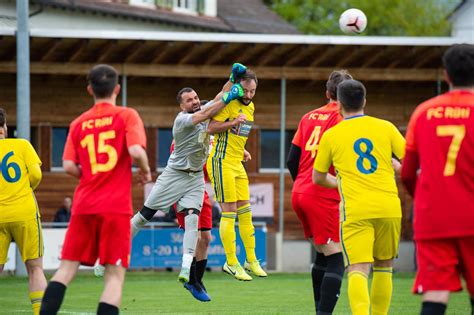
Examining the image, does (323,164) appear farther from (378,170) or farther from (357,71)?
(357,71)

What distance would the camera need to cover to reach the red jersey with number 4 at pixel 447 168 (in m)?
8.49

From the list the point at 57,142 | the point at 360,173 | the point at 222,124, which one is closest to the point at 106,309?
the point at 360,173

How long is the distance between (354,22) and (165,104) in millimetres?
14730

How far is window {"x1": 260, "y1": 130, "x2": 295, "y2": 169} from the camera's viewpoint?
3353cm

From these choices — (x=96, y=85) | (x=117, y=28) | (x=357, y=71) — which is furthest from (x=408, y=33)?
(x=96, y=85)

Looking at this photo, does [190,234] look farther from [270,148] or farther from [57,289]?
[270,148]

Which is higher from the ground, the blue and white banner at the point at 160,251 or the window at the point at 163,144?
the window at the point at 163,144

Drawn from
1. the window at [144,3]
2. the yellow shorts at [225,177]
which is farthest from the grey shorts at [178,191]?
the window at [144,3]

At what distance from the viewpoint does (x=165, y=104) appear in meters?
32.2

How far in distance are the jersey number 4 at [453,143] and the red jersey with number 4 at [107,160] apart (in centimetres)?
261

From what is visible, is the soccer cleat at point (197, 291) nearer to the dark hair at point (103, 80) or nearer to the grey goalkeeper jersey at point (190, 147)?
the grey goalkeeper jersey at point (190, 147)

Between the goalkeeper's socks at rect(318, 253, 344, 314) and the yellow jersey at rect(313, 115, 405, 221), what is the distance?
3.68 feet

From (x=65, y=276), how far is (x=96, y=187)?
83 cm

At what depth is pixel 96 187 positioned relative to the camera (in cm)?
983
